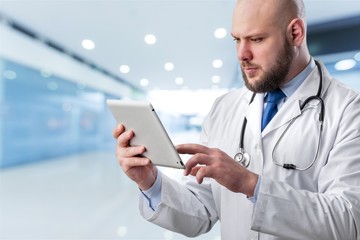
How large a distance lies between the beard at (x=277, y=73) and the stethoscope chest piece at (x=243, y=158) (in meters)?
0.26

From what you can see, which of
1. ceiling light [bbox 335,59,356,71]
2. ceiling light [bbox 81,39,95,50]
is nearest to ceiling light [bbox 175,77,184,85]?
ceiling light [bbox 81,39,95,50]

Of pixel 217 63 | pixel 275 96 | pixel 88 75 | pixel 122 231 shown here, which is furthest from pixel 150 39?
pixel 275 96

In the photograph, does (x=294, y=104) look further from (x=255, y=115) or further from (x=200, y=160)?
(x=200, y=160)

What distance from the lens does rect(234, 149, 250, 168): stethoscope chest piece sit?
1.16 metres

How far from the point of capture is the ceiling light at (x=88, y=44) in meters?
6.76

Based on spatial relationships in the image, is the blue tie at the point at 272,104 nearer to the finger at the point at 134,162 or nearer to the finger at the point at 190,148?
the finger at the point at 190,148

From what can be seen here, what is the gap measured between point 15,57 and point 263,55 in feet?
A: 23.3

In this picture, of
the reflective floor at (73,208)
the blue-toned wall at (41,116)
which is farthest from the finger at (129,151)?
the blue-toned wall at (41,116)

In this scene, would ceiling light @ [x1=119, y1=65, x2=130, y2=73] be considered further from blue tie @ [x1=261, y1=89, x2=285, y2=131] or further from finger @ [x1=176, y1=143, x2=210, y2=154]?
finger @ [x1=176, y1=143, x2=210, y2=154]

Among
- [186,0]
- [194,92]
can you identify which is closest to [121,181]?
[186,0]

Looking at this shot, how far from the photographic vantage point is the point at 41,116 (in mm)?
7684

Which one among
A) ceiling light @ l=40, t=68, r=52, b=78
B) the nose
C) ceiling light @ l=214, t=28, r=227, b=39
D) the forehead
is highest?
ceiling light @ l=40, t=68, r=52, b=78

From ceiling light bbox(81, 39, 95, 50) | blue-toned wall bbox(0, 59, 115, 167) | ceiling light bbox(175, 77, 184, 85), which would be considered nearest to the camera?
blue-toned wall bbox(0, 59, 115, 167)

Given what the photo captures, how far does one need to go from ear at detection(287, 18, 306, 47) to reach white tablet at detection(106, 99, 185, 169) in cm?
64
